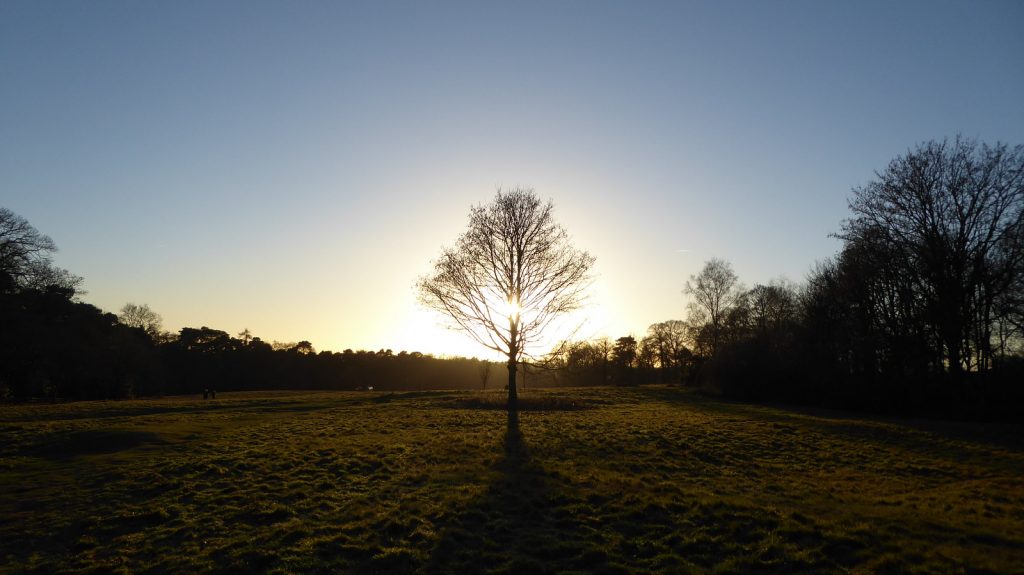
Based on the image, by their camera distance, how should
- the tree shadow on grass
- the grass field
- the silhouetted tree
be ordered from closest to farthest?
the tree shadow on grass
the grass field
the silhouetted tree

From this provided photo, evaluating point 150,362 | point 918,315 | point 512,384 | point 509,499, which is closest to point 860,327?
point 918,315

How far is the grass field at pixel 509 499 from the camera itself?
8.98 meters

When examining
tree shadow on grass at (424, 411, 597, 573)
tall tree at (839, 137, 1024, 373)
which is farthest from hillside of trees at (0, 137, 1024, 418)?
tree shadow on grass at (424, 411, 597, 573)

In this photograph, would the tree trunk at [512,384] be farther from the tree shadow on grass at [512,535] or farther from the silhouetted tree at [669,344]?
the silhouetted tree at [669,344]

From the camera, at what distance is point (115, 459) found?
16.8 metres

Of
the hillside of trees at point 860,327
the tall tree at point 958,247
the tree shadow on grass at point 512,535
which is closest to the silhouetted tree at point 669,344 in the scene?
the hillside of trees at point 860,327

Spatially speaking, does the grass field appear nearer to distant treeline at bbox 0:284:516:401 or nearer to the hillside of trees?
the hillside of trees

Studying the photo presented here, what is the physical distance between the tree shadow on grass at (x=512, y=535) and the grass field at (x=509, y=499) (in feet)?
0.15

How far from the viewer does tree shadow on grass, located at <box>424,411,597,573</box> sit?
879cm

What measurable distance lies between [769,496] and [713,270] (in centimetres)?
5818

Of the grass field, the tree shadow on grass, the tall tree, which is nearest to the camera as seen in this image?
the tree shadow on grass

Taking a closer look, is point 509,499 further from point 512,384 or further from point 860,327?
point 860,327

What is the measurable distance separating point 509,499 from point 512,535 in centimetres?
224

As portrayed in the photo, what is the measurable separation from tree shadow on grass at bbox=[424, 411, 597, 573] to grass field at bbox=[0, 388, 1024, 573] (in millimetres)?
45
